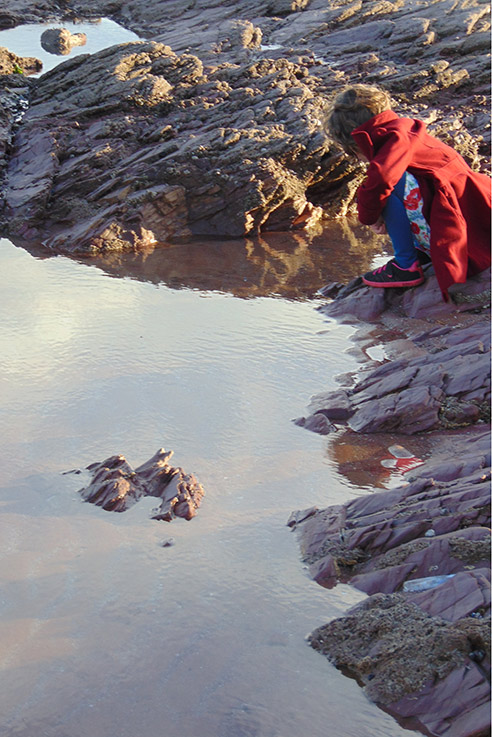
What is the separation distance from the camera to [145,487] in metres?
3.60

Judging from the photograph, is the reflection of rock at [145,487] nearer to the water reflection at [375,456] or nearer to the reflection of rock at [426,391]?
the water reflection at [375,456]

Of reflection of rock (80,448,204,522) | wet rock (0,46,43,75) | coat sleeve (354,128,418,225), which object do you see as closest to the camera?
reflection of rock (80,448,204,522)

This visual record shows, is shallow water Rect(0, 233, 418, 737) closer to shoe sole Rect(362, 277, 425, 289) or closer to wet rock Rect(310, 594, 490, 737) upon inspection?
wet rock Rect(310, 594, 490, 737)

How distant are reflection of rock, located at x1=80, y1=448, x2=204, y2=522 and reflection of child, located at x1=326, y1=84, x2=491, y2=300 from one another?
2451 mm

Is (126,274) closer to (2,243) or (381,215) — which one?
(2,243)

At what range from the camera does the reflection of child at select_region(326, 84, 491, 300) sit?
5090 millimetres

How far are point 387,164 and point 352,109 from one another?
1.49 ft

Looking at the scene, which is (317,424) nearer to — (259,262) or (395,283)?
(395,283)

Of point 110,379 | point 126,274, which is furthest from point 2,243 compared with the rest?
point 110,379

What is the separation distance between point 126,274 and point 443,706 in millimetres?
5315

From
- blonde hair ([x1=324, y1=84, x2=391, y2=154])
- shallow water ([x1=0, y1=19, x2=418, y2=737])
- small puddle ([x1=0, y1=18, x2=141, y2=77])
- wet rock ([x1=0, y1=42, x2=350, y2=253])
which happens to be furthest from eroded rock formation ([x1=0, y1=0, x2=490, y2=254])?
small puddle ([x1=0, y1=18, x2=141, y2=77])

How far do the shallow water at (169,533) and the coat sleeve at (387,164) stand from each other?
1.00 m

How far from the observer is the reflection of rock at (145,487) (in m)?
3.44

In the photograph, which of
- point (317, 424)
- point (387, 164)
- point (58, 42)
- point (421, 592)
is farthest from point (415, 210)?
point (58, 42)
